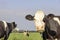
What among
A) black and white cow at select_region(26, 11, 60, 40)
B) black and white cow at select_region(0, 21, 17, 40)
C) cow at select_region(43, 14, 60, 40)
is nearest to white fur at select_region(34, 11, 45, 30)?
black and white cow at select_region(26, 11, 60, 40)

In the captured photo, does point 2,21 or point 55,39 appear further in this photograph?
point 2,21

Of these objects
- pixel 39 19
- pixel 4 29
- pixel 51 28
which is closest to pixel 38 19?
pixel 39 19

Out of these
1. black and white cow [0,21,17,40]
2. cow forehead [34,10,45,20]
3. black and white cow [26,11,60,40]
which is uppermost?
cow forehead [34,10,45,20]

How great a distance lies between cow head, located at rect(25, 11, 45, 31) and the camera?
616 inches

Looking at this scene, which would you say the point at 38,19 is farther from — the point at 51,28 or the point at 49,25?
the point at 51,28

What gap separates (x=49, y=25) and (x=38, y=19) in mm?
918

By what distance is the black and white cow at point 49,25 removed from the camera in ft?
49.7

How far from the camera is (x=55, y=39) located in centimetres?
1504

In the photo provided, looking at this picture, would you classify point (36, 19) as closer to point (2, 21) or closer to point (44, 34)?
point (44, 34)

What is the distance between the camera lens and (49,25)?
50.4ft

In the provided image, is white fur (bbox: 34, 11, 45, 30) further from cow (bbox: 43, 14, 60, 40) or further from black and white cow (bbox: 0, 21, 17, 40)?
black and white cow (bbox: 0, 21, 17, 40)

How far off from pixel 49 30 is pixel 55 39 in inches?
21.6

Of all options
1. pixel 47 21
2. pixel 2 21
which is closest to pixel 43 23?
pixel 47 21

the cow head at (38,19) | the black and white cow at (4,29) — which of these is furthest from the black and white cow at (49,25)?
the black and white cow at (4,29)
